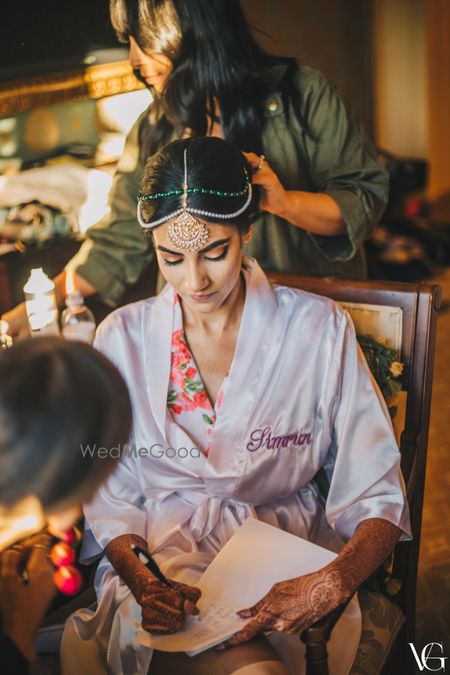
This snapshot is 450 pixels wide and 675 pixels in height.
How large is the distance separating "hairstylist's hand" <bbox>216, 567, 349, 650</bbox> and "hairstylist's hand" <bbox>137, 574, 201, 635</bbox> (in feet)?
0.28

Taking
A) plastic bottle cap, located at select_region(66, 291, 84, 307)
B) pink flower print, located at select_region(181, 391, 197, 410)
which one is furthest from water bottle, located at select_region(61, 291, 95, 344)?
pink flower print, located at select_region(181, 391, 197, 410)

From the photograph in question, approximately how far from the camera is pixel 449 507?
290 cm

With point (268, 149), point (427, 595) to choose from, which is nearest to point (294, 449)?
point (268, 149)

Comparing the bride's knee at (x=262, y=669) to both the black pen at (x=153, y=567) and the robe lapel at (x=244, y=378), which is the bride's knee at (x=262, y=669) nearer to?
the black pen at (x=153, y=567)

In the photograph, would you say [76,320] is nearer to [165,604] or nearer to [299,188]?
[299,188]

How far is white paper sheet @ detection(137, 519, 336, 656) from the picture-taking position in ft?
4.61

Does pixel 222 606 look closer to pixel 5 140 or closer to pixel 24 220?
pixel 24 220

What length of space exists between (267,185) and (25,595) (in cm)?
99

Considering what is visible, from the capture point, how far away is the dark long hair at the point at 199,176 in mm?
1553

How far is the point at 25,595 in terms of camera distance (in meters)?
1.16

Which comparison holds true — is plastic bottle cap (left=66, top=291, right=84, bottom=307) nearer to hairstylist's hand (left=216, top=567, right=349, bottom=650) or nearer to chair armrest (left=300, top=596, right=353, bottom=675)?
hairstylist's hand (left=216, top=567, right=349, bottom=650)

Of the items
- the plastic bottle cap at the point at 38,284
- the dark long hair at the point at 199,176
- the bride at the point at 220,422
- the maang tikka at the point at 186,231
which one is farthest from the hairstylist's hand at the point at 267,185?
the plastic bottle cap at the point at 38,284

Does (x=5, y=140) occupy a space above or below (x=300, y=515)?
above

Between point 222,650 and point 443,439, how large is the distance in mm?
2115
